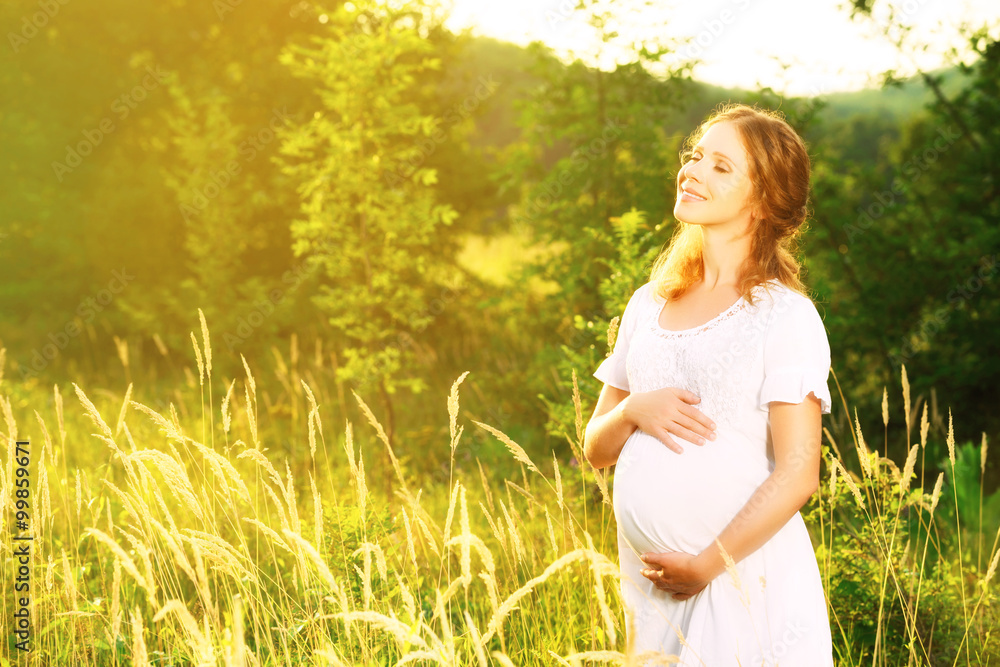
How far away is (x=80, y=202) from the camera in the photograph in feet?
33.2

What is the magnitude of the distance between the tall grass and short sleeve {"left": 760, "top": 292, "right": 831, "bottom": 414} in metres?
0.40

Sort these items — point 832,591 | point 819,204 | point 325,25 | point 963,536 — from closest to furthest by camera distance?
point 832,591
point 963,536
point 819,204
point 325,25

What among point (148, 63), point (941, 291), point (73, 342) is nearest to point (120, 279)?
point (73, 342)

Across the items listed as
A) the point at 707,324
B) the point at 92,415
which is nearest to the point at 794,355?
the point at 707,324

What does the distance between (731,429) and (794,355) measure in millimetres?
252

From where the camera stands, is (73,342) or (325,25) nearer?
(325,25)

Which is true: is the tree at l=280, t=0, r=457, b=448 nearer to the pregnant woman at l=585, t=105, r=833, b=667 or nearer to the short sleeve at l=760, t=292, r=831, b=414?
the pregnant woman at l=585, t=105, r=833, b=667

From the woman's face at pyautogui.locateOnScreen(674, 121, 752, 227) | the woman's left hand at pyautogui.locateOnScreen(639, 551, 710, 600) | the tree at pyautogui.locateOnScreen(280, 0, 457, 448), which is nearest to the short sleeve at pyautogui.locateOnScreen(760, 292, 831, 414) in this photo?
the woman's face at pyautogui.locateOnScreen(674, 121, 752, 227)

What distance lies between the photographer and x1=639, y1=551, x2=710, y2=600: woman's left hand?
186 centimetres

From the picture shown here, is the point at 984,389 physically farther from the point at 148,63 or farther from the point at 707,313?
the point at 148,63

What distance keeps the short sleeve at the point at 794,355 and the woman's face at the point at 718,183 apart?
0.30 meters

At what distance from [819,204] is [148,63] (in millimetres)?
8733

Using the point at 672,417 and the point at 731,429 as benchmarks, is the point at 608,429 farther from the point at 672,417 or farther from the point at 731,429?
the point at 731,429

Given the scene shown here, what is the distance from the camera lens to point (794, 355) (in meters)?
1.83
